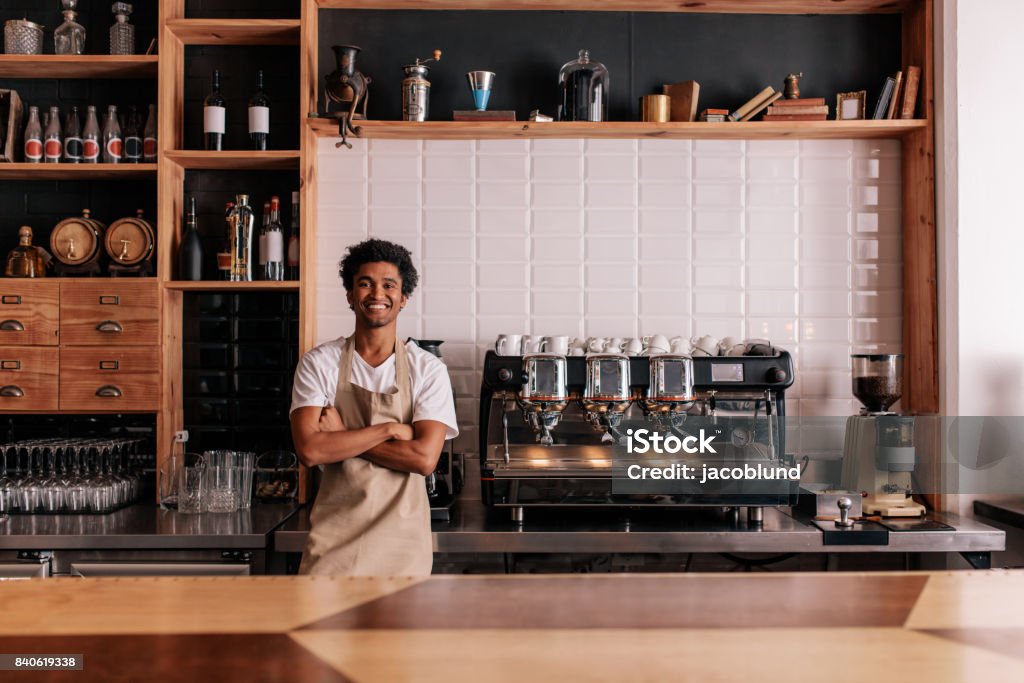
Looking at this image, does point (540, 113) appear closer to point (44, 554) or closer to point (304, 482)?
point (304, 482)

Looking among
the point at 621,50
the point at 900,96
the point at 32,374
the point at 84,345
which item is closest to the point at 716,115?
the point at 621,50

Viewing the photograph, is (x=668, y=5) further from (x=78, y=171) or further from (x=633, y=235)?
(x=78, y=171)

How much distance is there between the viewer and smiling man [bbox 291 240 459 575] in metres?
2.30

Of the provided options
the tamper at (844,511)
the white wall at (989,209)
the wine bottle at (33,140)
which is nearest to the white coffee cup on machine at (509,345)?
the tamper at (844,511)

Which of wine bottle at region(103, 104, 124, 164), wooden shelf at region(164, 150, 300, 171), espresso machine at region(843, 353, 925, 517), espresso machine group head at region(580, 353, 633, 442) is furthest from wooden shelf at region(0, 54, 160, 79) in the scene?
espresso machine at region(843, 353, 925, 517)

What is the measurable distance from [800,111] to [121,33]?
2.72m

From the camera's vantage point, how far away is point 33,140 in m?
3.31

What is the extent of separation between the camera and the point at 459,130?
3.28 meters

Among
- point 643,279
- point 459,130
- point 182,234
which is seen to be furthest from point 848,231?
point 182,234

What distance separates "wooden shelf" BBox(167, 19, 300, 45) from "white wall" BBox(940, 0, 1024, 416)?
256 cm

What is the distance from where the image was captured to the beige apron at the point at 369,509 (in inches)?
90.6

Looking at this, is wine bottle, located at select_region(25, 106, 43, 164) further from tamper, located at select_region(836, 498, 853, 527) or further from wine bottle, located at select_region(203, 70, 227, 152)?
tamper, located at select_region(836, 498, 853, 527)

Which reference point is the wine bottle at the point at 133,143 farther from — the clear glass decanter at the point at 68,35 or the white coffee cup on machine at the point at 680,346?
the white coffee cup on machine at the point at 680,346

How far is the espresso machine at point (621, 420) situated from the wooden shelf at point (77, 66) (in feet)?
→ 6.18
